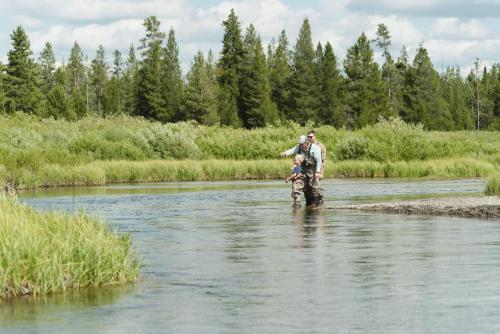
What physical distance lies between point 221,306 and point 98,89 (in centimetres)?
15733

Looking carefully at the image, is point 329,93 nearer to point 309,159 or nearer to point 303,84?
point 303,84

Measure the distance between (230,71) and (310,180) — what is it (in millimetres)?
89889

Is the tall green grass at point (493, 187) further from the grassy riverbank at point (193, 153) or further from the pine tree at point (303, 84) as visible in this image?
the pine tree at point (303, 84)

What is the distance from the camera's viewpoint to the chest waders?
28.4 m

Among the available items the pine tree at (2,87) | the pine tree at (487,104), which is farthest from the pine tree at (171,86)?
the pine tree at (487,104)

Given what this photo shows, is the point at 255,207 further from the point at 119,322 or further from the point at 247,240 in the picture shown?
the point at 119,322

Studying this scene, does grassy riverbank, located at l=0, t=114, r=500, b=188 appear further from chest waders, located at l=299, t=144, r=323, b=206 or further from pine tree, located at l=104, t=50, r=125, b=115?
pine tree, located at l=104, t=50, r=125, b=115

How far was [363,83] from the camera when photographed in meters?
110

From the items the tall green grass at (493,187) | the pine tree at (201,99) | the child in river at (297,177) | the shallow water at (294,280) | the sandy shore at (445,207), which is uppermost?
the pine tree at (201,99)

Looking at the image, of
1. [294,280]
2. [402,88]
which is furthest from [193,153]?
[402,88]

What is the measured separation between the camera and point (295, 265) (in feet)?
56.3

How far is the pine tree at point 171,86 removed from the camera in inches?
4496

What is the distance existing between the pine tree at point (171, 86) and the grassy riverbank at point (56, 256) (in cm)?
9330

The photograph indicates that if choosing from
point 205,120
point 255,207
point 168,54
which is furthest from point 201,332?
point 168,54
